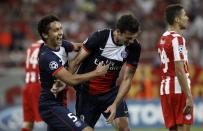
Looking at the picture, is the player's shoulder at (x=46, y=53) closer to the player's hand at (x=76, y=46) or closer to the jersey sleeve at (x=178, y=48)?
the player's hand at (x=76, y=46)

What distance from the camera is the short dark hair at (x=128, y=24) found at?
8.61 meters

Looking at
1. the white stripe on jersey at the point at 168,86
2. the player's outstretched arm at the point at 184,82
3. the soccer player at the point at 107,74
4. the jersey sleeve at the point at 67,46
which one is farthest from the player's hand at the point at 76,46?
the player's outstretched arm at the point at 184,82

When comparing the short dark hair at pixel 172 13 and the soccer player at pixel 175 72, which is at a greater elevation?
the short dark hair at pixel 172 13

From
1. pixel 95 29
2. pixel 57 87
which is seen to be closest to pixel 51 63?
pixel 57 87

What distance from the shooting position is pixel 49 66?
8734 millimetres

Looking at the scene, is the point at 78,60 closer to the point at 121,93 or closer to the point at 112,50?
the point at 112,50

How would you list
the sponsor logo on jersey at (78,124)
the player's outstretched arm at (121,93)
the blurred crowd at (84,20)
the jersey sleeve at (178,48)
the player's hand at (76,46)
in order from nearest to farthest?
the sponsor logo on jersey at (78,124) → the player's outstretched arm at (121,93) → the jersey sleeve at (178,48) → the player's hand at (76,46) → the blurred crowd at (84,20)

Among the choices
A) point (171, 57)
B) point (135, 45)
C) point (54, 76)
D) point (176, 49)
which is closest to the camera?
point (54, 76)

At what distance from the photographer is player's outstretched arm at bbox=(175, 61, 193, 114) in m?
8.98

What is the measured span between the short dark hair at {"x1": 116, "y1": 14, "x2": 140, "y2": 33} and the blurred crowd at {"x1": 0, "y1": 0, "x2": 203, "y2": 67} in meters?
11.0

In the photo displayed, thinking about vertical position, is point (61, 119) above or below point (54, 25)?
below

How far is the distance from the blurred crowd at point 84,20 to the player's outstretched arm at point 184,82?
10590 mm

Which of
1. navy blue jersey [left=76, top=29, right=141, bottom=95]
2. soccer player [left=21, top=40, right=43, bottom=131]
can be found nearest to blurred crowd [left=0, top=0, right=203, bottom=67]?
soccer player [left=21, top=40, right=43, bottom=131]

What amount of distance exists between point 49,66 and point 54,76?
184 millimetres
